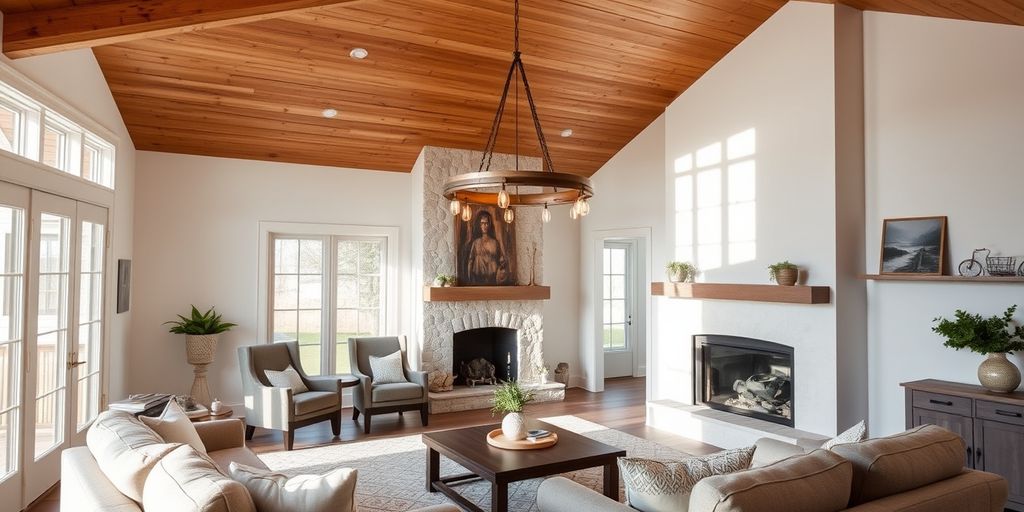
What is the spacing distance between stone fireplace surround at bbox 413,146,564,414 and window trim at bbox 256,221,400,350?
33 centimetres

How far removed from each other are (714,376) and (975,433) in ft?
7.94

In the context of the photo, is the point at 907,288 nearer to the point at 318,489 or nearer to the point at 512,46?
the point at 512,46

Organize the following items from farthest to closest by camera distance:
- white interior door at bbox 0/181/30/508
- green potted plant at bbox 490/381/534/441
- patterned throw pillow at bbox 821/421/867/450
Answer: green potted plant at bbox 490/381/534/441 → white interior door at bbox 0/181/30/508 → patterned throw pillow at bbox 821/421/867/450

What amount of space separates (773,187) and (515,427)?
10.7 ft

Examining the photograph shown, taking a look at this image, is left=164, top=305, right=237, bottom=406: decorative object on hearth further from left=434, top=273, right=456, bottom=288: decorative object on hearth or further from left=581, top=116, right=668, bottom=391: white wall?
left=581, top=116, right=668, bottom=391: white wall

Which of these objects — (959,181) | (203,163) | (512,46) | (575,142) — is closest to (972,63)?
(959,181)

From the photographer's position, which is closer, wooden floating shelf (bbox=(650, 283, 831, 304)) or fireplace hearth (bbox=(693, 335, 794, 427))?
wooden floating shelf (bbox=(650, 283, 831, 304))

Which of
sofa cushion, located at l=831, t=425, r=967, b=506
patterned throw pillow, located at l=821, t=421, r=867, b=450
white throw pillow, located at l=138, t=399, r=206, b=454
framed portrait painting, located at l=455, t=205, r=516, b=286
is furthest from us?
framed portrait painting, located at l=455, t=205, r=516, b=286

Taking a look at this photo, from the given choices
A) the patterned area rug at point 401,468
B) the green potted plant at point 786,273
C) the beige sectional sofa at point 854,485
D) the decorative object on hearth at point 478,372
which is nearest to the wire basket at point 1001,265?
the green potted plant at point 786,273

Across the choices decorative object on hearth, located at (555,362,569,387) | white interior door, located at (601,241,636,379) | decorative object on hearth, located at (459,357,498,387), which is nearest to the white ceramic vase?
decorative object on hearth, located at (459,357,498,387)

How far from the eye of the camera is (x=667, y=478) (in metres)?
2.44

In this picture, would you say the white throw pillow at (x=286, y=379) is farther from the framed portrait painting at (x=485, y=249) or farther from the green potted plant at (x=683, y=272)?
the green potted plant at (x=683, y=272)

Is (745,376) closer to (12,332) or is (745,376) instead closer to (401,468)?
(401,468)

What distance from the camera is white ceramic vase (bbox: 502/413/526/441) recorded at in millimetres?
4453
